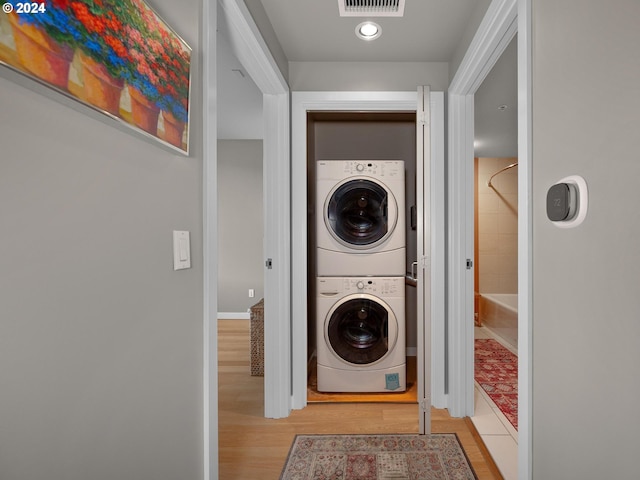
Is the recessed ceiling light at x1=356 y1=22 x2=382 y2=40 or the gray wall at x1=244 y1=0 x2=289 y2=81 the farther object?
the recessed ceiling light at x1=356 y1=22 x2=382 y2=40

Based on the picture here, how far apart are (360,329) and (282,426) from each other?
0.88 meters

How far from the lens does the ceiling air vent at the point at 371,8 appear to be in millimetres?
1798

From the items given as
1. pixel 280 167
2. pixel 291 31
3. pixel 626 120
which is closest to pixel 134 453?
pixel 626 120

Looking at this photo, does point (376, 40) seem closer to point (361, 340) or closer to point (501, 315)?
point (361, 340)

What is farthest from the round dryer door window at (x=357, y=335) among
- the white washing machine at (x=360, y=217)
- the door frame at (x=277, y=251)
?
the door frame at (x=277, y=251)

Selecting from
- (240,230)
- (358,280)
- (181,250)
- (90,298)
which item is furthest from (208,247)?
(240,230)

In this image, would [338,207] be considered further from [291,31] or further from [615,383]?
[615,383]

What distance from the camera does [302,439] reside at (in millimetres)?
2037

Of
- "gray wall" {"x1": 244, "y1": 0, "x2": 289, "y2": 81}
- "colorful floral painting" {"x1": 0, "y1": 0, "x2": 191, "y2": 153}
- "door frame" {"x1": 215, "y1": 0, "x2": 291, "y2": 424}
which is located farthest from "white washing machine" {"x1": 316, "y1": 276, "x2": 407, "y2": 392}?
"colorful floral painting" {"x1": 0, "y1": 0, "x2": 191, "y2": 153}

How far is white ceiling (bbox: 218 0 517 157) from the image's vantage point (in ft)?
6.12

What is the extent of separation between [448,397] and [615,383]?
5.82 ft

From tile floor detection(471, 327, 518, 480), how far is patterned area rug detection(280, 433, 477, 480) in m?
0.16

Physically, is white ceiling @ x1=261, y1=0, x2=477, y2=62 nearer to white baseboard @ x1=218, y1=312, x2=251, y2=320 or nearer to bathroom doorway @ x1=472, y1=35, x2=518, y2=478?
bathroom doorway @ x1=472, y1=35, x2=518, y2=478

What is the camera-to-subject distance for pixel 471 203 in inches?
88.5
